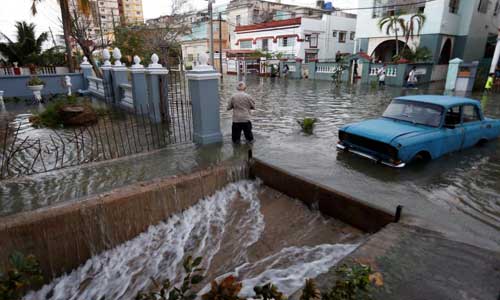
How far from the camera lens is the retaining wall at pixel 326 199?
448 cm

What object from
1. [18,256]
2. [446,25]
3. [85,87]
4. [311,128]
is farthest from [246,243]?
[446,25]

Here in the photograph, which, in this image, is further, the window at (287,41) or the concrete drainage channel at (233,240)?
the window at (287,41)

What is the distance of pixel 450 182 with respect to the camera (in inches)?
230

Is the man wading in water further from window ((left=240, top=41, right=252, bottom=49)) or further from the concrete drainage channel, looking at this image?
window ((left=240, top=41, right=252, bottom=49))

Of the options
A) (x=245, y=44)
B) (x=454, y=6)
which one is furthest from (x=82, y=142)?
(x=245, y=44)

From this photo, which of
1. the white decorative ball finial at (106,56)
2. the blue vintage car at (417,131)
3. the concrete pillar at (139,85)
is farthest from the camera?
the white decorative ball finial at (106,56)

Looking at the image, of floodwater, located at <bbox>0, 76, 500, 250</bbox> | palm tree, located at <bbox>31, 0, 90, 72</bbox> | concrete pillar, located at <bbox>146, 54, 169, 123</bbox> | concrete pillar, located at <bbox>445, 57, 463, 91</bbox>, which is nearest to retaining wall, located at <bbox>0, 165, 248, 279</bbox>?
floodwater, located at <bbox>0, 76, 500, 250</bbox>

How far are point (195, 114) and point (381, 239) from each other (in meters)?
5.30

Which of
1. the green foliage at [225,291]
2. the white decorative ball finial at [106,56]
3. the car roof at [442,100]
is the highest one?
the white decorative ball finial at [106,56]

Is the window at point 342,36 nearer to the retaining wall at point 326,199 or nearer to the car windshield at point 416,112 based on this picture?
the car windshield at point 416,112

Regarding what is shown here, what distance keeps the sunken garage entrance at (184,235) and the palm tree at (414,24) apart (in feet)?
78.2

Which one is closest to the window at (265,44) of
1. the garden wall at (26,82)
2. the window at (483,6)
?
the window at (483,6)

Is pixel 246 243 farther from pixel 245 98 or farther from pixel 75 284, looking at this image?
pixel 245 98

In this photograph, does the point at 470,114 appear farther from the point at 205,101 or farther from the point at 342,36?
the point at 342,36
